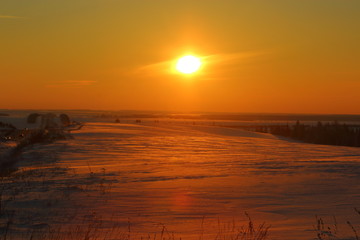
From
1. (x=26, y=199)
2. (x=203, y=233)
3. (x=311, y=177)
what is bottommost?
(x=203, y=233)

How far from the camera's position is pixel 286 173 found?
1141 centimetres

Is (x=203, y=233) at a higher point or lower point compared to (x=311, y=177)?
lower

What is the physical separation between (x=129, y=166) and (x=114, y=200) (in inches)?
178

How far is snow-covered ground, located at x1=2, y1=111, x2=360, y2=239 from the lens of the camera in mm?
6730

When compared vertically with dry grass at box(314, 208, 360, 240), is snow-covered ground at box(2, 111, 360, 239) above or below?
above

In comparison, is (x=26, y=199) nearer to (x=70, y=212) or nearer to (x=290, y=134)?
(x=70, y=212)

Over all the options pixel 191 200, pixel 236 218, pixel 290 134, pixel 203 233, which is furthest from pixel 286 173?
pixel 290 134

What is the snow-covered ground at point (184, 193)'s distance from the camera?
22.1ft

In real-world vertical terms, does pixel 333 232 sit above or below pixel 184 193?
below

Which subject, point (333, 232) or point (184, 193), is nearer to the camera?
point (333, 232)

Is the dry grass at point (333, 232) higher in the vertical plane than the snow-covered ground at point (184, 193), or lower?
lower

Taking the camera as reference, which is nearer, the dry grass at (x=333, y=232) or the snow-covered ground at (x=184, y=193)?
the dry grass at (x=333, y=232)

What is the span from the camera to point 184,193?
8773 millimetres

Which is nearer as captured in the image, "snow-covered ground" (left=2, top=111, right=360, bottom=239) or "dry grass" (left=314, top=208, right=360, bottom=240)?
"dry grass" (left=314, top=208, right=360, bottom=240)
